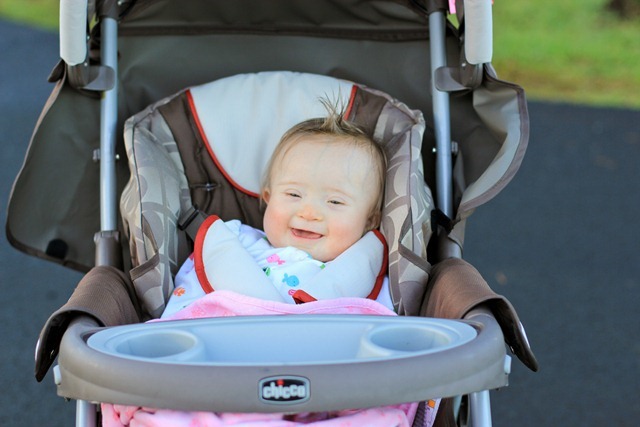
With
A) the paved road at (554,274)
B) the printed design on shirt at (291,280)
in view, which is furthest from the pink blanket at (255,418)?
the paved road at (554,274)

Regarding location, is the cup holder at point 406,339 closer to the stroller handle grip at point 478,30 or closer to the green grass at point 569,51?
the stroller handle grip at point 478,30

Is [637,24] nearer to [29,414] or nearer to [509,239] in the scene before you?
[509,239]

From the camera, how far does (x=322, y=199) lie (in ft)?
8.00

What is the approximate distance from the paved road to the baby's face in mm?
1110

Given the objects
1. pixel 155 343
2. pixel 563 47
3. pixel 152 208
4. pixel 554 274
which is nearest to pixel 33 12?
pixel 563 47

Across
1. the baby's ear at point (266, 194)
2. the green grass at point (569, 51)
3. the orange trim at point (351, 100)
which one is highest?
the green grass at point (569, 51)

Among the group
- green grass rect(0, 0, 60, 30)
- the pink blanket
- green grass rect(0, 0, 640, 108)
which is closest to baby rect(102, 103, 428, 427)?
the pink blanket

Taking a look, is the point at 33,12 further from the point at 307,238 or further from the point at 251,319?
the point at 251,319

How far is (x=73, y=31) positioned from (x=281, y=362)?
3.85ft

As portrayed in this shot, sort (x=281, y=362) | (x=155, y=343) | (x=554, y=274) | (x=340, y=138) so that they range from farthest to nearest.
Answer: (x=554, y=274), (x=340, y=138), (x=155, y=343), (x=281, y=362)

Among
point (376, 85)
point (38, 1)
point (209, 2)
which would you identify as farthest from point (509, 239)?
point (38, 1)

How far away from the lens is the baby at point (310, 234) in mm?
2322

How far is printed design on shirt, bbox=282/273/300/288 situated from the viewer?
2340 mm

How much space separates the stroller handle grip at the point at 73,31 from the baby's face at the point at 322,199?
0.61 meters
